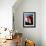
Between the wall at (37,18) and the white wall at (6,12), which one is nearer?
the white wall at (6,12)

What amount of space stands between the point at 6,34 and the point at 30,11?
1.79 m

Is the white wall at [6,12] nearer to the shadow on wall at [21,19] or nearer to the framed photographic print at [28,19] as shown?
the shadow on wall at [21,19]

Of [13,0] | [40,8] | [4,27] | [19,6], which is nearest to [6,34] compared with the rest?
[4,27]

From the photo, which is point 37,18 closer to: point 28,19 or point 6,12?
point 28,19

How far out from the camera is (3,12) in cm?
464

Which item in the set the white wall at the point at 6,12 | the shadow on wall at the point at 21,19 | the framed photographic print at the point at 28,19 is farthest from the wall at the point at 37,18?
the white wall at the point at 6,12

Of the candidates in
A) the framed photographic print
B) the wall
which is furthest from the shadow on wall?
the framed photographic print

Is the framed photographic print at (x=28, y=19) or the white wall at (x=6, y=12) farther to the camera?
the framed photographic print at (x=28, y=19)

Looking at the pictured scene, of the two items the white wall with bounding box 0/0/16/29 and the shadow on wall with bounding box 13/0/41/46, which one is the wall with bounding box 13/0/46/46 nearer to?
the shadow on wall with bounding box 13/0/41/46

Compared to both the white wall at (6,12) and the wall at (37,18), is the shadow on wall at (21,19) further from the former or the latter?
the white wall at (6,12)

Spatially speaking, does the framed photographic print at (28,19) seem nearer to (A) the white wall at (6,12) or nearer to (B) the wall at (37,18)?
(B) the wall at (37,18)

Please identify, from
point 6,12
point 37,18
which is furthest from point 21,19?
point 6,12

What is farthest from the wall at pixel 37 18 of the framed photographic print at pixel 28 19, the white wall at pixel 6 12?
the white wall at pixel 6 12

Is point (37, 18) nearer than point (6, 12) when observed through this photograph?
No
